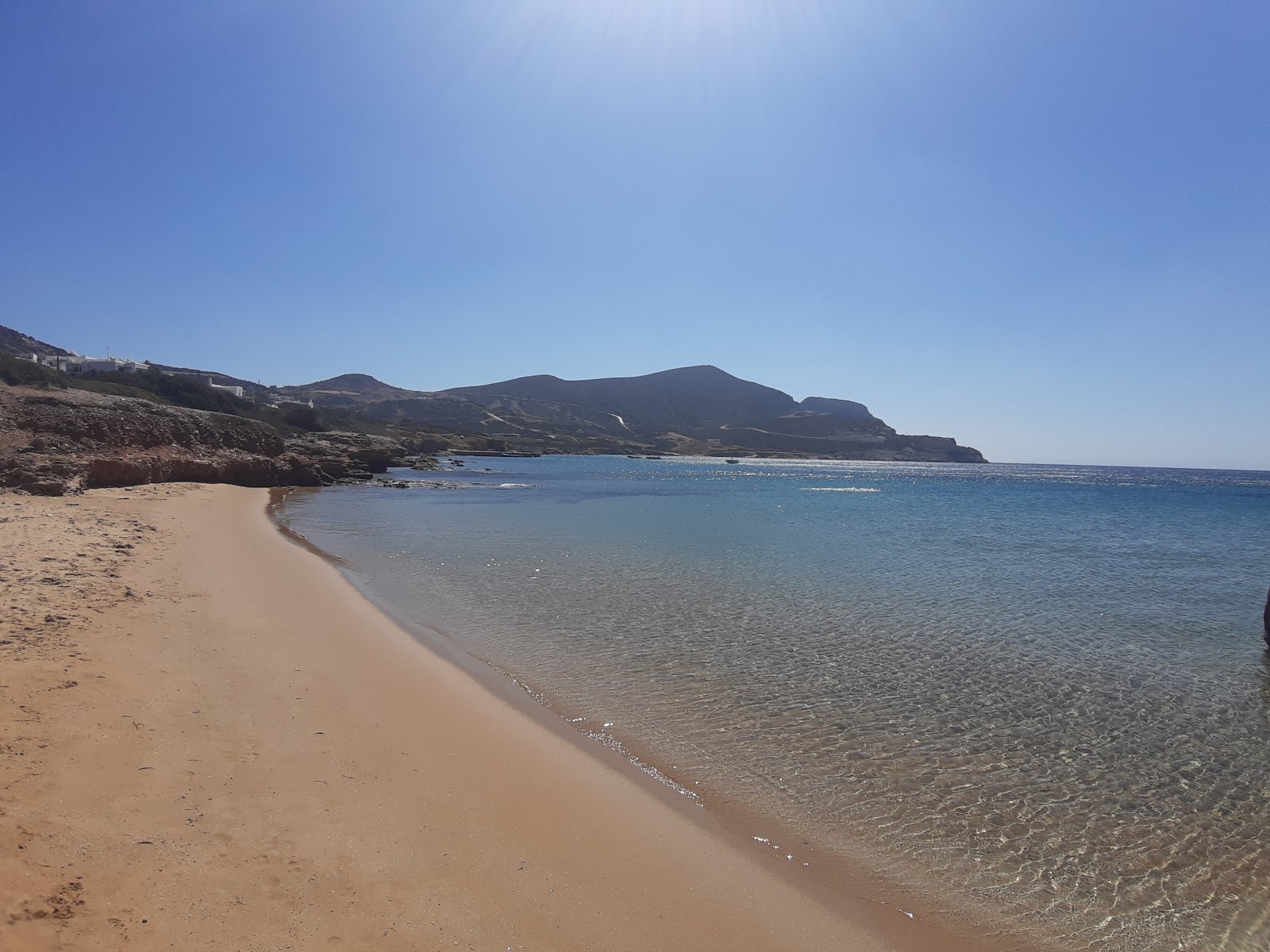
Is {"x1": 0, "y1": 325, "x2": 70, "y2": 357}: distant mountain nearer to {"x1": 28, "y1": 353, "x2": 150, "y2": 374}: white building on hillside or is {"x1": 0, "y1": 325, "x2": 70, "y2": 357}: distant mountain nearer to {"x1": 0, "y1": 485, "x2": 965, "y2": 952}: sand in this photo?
{"x1": 28, "y1": 353, "x2": 150, "y2": 374}: white building on hillside

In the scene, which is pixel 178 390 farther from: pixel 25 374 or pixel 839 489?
pixel 839 489

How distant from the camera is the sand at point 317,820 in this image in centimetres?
342

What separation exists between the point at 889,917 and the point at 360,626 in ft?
26.6

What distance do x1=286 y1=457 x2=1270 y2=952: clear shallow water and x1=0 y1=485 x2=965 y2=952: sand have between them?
953mm

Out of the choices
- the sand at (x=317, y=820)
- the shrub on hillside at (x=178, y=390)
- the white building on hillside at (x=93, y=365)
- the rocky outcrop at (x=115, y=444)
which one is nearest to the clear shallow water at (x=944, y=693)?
the sand at (x=317, y=820)

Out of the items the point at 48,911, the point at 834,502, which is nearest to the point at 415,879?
the point at 48,911

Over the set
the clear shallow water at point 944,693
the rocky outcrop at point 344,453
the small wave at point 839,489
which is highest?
the rocky outcrop at point 344,453

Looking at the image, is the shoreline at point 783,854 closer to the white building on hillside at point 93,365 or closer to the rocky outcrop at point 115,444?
the rocky outcrop at point 115,444

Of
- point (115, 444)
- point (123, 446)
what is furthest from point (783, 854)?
point (123, 446)

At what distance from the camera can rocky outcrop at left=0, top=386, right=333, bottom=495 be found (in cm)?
2012

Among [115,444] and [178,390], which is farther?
[178,390]

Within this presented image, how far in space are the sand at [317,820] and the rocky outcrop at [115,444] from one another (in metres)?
15.7

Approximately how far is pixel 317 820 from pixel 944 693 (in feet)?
24.3

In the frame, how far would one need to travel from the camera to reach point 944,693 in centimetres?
848
